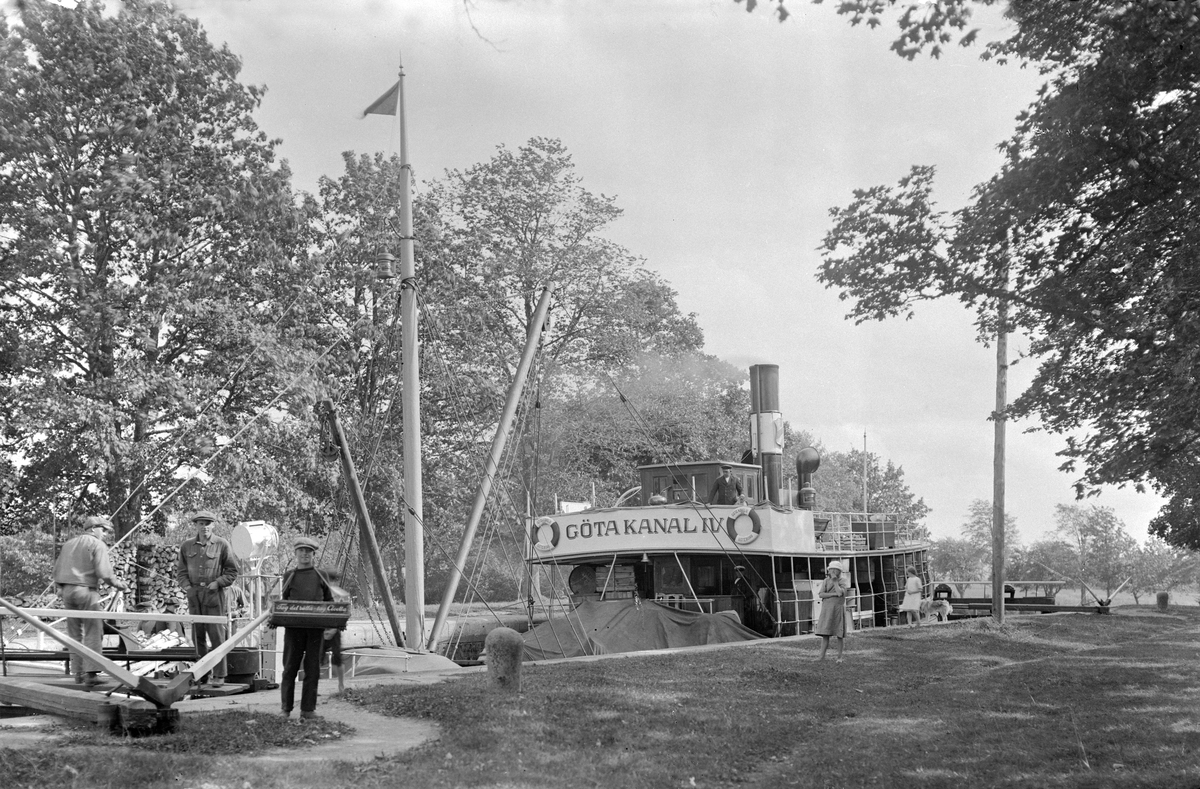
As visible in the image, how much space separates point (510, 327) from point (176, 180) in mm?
14557

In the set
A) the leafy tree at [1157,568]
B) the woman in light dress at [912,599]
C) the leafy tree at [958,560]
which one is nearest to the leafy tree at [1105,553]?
the leafy tree at [1157,568]

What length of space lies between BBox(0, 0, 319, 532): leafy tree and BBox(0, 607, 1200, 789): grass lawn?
11542mm

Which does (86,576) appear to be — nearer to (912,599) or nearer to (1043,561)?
(912,599)

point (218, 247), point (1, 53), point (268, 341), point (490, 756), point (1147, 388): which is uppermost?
point (1, 53)

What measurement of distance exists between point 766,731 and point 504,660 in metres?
3.29

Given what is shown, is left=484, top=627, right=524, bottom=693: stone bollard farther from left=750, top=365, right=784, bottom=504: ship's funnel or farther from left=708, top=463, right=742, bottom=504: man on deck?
left=750, top=365, right=784, bottom=504: ship's funnel

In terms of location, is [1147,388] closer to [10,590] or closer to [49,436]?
[49,436]

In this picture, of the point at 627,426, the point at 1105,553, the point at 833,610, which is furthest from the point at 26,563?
the point at 1105,553

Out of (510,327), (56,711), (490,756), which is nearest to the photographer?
(490,756)

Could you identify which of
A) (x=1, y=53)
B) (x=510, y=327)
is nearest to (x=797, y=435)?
(x=510, y=327)

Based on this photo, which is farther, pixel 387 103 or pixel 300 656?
pixel 387 103

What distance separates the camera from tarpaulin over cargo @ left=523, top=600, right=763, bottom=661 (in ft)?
69.9

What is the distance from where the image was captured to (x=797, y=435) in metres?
67.4

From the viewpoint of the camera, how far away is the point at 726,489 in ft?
84.5
